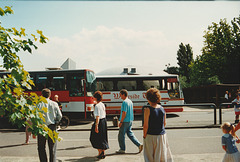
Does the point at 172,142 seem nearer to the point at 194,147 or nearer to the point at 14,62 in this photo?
the point at 194,147

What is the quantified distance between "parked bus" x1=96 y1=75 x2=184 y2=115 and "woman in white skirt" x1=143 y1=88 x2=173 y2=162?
1346 cm

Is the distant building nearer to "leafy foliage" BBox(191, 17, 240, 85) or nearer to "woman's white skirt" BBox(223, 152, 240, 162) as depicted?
"woman's white skirt" BBox(223, 152, 240, 162)

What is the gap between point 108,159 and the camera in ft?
20.4

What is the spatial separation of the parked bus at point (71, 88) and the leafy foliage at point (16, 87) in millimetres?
11312

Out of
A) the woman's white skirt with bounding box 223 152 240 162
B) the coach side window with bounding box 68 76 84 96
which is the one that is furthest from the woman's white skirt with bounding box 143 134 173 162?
the coach side window with bounding box 68 76 84 96

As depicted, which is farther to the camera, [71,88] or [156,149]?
[71,88]

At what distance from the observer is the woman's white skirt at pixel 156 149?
13.8ft

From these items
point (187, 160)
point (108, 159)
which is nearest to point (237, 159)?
point (187, 160)

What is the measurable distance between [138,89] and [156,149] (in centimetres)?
1390

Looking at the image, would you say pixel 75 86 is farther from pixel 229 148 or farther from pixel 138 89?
pixel 229 148

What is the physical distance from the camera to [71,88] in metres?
14.9

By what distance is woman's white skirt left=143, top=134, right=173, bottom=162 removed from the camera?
421 centimetres

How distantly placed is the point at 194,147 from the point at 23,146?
587cm

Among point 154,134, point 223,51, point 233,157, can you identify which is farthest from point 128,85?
point 223,51
